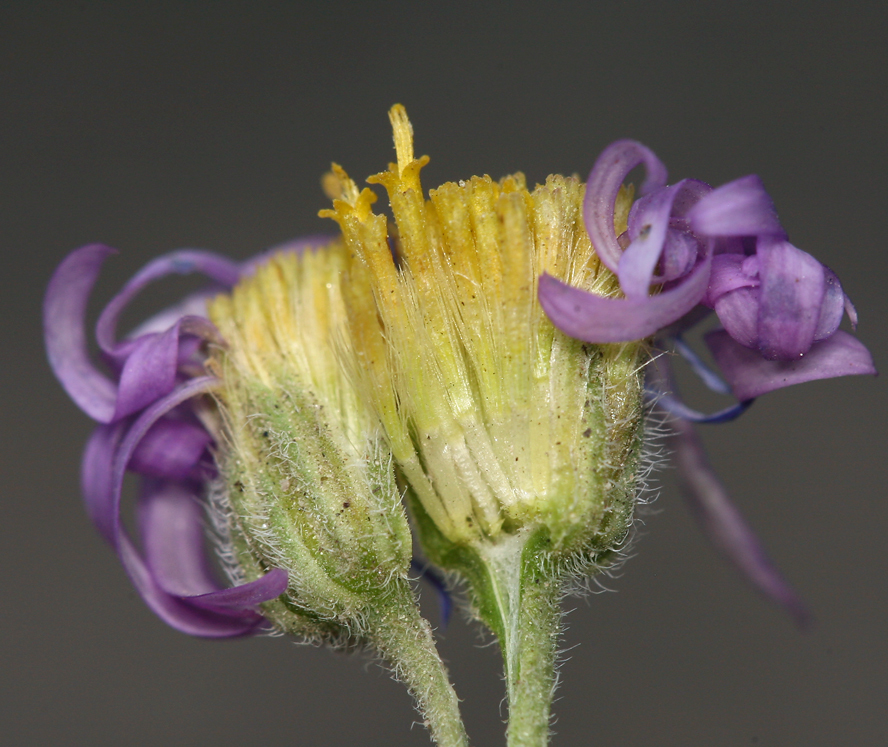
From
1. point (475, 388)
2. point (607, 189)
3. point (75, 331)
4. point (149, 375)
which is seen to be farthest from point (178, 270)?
point (607, 189)

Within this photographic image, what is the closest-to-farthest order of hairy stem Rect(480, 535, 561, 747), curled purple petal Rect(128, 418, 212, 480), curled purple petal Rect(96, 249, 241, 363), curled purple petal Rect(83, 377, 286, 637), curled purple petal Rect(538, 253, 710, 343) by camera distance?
1. curled purple petal Rect(538, 253, 710, 343)
2. hairy stem Rect(480, 535, 561, 747)
3. curled purple petal Rect(83, 377, 286, 637)
4. curled purple petal Rect(128, 418, 212, 480)
5. curled purple petal Rect(96, 249, 241, 363)

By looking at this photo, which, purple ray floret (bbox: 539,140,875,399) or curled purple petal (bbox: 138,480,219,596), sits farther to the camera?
curled purple petal (bbox: 138,480,219,596)

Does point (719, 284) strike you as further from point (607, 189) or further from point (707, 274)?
point (607, 189)

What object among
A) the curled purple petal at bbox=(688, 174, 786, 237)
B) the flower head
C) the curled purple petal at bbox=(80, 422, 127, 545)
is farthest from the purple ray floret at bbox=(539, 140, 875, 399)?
the curled purple petal at bbox=(80, 422, 127, 545)

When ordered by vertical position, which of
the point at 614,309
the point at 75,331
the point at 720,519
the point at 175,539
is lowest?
the point at 720,519

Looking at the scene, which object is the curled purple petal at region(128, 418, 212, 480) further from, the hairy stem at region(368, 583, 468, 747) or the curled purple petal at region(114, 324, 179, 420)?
the hairy stem at region(368, 583, 468, 747)

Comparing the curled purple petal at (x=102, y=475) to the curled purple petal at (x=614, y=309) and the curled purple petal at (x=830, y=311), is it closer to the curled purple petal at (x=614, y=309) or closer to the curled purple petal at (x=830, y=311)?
the curled purple petal at (x=614, y=309)

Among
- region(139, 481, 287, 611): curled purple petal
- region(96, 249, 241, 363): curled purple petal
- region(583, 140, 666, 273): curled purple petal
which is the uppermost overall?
region(96, 249, 241, 363): curled purple petal

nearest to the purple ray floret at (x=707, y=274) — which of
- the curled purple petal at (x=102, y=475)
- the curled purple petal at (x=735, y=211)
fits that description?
the curled purple petal at (x=735, y=211)
